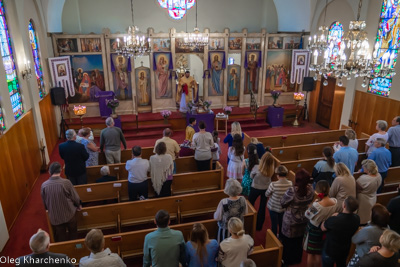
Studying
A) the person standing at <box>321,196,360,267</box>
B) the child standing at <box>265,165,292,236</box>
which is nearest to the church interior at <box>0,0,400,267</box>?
the child standing at <box>265,165,292,236</box>

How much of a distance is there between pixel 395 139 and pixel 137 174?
6.19 m

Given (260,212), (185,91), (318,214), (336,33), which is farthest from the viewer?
→ (185,91)

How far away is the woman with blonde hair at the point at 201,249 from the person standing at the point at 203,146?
3610 mm

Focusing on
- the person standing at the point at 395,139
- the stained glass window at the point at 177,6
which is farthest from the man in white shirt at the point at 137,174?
the stained glass window at the point at 177,6

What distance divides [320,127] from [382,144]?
7.34m

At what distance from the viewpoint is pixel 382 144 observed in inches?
243

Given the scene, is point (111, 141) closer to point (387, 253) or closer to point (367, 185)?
point (367, 185)

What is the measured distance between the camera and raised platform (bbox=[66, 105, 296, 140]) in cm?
1191

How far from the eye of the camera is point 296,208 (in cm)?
436

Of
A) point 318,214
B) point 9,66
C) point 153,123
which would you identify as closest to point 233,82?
point 153,123

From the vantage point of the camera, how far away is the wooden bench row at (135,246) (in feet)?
13.7

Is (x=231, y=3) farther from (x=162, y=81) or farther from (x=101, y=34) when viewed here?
(x=101, y=34)

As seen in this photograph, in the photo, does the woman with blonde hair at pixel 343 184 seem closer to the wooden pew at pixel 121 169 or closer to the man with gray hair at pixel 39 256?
the wooden pew at pixel 121 169

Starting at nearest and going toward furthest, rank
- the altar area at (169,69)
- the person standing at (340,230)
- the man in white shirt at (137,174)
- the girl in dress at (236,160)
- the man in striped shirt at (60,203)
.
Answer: the person standing at (340,230)
the man in striped shirt at (60,203)
the man in white shirt at (137,174)
the girl in dress at (236,160)
the altar area at (169,69)
